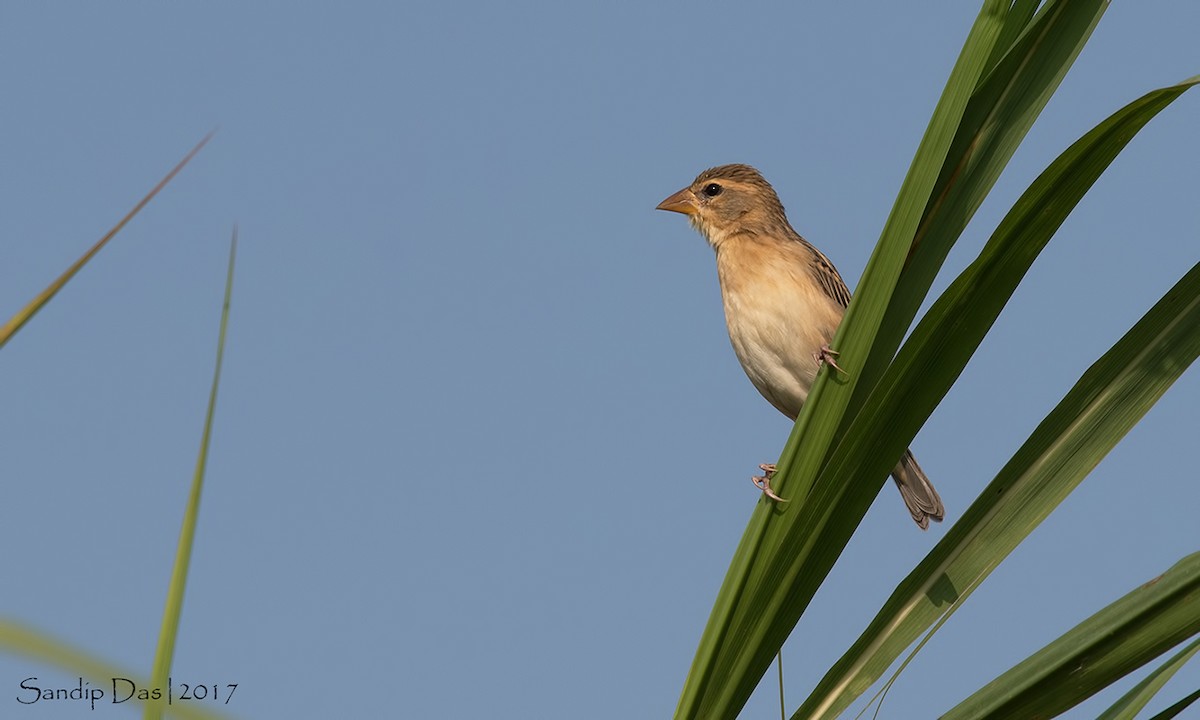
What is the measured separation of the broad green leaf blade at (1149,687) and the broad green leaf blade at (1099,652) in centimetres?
5

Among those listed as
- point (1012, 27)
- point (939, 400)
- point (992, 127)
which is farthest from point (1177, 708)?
point (1012, 27)

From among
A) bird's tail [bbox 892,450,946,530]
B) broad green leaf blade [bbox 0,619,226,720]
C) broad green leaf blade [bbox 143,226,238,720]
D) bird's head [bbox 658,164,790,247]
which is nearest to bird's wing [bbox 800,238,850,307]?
bird's head [bbox 658,164,790,247]

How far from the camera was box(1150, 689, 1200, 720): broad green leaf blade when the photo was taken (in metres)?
1.74

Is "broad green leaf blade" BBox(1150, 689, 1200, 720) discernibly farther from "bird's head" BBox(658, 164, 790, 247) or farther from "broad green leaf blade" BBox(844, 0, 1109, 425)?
"bird's head" BBox(658, 164, 790, 247)

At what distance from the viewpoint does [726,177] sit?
6.54 m

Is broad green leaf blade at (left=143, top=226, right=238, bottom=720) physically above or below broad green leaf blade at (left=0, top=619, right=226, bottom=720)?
above

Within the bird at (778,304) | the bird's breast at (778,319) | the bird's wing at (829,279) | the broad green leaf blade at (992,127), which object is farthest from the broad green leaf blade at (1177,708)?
the bird's wing at (829,279)

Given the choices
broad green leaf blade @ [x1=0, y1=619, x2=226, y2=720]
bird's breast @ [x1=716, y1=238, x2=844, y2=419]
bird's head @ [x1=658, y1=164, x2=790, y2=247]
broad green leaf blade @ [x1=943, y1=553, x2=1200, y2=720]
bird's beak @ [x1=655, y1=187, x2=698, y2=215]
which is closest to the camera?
broad green leaf blade @ [x1=0, y1=619, x2=226, y2=720]

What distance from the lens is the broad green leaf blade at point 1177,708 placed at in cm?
174

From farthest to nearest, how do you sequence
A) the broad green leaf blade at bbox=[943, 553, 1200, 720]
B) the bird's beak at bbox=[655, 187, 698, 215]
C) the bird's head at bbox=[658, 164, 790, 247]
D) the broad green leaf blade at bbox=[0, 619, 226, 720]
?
1. the bird's beak at bbox=[655, 187, 698, 215]
2. the bird's head at bbox=[658, 164, 790, 247]
3. the broad green leaf blade at bbox=[943, 553, 1200, 720]
4. the broad green leaf blade at bbox=[0, 619, 226, 720]

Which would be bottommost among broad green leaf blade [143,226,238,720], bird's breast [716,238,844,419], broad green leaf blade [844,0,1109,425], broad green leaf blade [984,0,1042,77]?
broad green leaf blade [143,226,238,720]

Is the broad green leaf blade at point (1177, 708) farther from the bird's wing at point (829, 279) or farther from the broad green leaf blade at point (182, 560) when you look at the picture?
the bird's wing at point (829, 279)

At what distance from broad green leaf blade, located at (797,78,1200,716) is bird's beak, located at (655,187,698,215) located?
176 inches

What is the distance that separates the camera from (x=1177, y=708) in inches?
68.8
